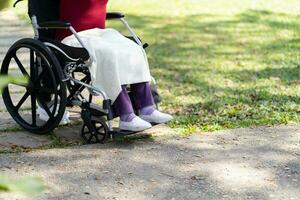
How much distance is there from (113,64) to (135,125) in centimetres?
37

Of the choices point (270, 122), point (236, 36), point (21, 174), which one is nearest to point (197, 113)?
point (270, 122)

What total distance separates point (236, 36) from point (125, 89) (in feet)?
11.6

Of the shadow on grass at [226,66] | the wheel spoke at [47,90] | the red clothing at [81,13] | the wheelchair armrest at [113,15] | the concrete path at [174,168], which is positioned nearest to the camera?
the concrete path at [174,168]

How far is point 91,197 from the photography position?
2.58m

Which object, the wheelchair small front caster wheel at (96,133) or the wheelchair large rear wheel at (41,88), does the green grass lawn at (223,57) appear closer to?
the wheelchair small front caster wheel at (96,133)

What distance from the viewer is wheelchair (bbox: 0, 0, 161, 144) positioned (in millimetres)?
3139

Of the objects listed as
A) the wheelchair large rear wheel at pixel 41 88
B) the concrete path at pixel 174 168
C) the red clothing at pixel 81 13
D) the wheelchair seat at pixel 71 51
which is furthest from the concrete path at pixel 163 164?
the red clothing at pixel 81 13

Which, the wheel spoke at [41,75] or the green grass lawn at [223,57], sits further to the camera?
the green grass lawn at [223,57]

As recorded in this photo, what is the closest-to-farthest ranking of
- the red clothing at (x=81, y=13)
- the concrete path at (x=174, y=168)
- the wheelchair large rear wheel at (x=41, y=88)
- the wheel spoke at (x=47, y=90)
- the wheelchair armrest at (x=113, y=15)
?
the concrete path at (x=174, y=168) < the wheelchair large rear wheel at (x=41, y=88) < the wheel spoke at (x=47, y=90) < the red clothing at (x=81, y=13) < the wheelchair armrest at (x=113, y=15)

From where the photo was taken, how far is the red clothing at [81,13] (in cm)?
336

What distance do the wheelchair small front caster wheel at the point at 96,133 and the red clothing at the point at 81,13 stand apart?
57cm

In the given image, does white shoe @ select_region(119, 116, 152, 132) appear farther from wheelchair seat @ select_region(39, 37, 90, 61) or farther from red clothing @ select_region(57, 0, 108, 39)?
red clothing @ select_region(57, 0, 108, 39)

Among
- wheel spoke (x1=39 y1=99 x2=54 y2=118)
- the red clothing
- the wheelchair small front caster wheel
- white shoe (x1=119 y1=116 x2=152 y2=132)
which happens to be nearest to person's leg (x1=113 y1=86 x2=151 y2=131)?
white shoe (x1=119 y1=116 x2=152 y2=132)

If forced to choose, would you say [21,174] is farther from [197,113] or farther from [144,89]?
[197,113]
